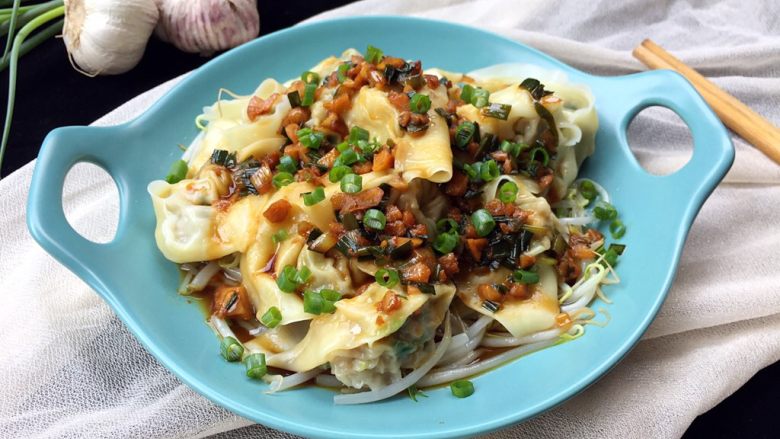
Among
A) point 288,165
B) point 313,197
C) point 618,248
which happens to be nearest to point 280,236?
point 313,197

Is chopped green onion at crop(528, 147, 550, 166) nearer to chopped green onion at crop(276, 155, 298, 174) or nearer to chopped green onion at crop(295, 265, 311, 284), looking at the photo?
chopped green onion at crop(276, 155, 298, 174)

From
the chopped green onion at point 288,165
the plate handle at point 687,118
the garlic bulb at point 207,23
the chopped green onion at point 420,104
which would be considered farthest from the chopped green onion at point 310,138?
the garlic bulb at point 207,23

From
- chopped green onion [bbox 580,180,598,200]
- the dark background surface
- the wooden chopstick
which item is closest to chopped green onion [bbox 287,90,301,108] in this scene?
chopped green onion [bbox 580,180,598,200]

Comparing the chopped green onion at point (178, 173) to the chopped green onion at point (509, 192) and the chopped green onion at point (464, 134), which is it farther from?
the chopped green onion at point (509, 192)

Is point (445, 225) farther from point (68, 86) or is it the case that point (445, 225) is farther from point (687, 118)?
point (68, 86)

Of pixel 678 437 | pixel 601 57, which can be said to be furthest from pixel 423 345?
pixel 601 57

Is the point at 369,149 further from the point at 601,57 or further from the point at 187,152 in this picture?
the point at 601,57
